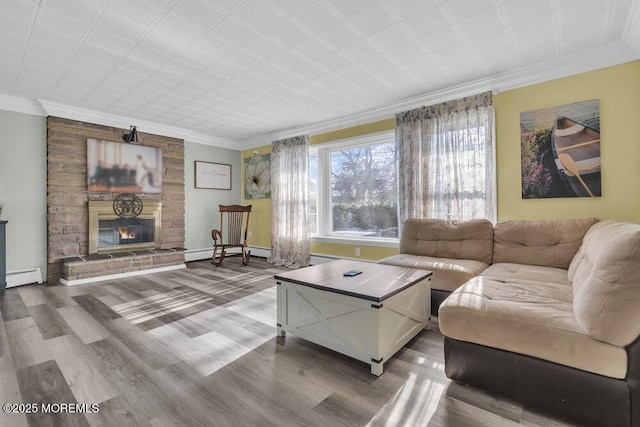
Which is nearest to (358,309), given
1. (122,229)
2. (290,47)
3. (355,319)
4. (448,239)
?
(355,319)

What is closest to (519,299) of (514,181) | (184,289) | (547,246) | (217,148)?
(547,246)

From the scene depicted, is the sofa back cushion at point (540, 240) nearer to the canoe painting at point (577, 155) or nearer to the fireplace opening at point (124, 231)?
the canoe painting at point (577, 155)

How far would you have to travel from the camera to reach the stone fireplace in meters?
4.59

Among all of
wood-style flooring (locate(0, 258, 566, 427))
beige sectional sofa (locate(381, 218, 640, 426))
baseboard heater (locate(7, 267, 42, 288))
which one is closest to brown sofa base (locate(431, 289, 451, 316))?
wood-style flooring (locate(0, 258, 566, 427))

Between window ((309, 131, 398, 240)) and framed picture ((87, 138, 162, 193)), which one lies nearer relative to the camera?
window ((309, 131, 398, 240))

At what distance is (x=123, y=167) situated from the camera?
193 inches

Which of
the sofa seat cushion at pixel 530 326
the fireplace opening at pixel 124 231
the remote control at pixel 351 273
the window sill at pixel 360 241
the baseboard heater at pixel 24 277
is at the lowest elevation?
the baseboard heater at pixel 24 277

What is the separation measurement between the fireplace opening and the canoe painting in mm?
5933

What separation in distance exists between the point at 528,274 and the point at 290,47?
9.45 feet

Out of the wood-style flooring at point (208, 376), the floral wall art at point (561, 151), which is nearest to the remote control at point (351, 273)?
the wood-style flooring at point (208, 376)

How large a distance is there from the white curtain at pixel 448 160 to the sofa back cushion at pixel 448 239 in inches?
11.1

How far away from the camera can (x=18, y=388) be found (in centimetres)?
171

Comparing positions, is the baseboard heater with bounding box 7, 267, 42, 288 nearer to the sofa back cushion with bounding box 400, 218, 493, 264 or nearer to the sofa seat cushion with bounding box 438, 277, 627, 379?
the sofa back cushion with bounding box 400, 218, 493, 264

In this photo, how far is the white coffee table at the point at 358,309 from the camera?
1.87 m
